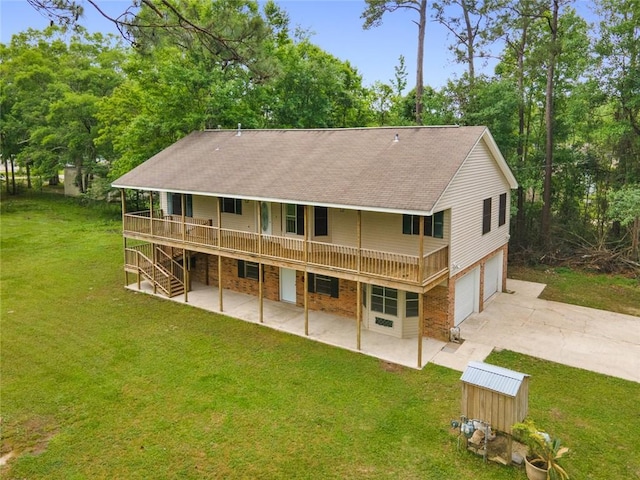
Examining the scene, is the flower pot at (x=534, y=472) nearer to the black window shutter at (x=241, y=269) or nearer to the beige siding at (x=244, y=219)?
the beige siding at (x=244, y=219)

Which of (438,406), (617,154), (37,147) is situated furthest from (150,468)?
(37,147)

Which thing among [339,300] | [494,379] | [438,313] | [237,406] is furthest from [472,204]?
[237,406]

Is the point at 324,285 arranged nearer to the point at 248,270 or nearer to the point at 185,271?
the point at 248,270

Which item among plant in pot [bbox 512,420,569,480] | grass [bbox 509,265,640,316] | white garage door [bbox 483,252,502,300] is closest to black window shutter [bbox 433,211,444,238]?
white garage door [bbox 483,252,502,300]

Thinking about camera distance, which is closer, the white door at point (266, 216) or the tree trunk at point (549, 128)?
the white door at point (266, 216)

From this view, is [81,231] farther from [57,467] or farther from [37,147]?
[57,467]

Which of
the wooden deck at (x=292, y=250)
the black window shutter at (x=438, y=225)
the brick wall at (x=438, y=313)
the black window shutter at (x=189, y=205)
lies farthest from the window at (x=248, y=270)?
the black window shutter at (x=438, y=225)

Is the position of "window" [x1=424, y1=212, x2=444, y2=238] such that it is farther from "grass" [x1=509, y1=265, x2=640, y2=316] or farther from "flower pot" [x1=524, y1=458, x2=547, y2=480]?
"flower pot" [x1=524, y1=458, x2=547, y2=480]
